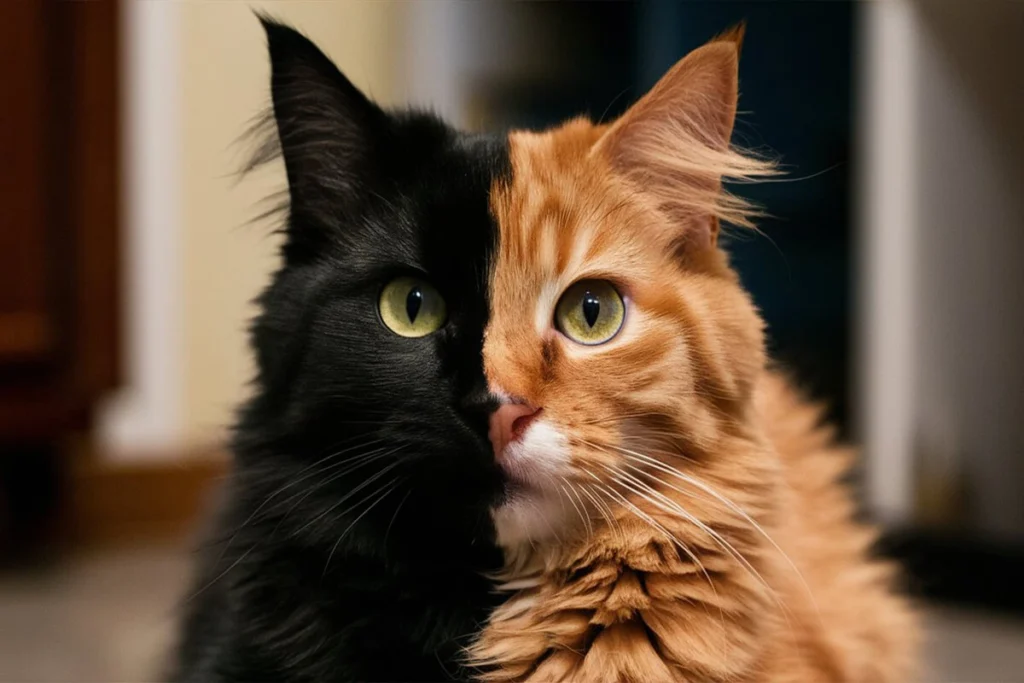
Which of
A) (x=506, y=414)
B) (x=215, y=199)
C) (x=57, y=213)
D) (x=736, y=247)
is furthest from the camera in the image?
(x=215, y=199)

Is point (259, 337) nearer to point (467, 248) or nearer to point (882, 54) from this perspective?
point (467, 248)

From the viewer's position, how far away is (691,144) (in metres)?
0.93

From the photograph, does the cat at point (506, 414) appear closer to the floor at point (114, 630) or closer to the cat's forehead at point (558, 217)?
the cat's forehead at point (558, 217)

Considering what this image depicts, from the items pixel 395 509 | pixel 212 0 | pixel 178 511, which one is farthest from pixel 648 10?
pixel 178 511

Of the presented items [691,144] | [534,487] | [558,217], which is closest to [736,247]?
[691,144]

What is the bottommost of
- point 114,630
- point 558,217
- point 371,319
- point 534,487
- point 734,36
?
point 114,630

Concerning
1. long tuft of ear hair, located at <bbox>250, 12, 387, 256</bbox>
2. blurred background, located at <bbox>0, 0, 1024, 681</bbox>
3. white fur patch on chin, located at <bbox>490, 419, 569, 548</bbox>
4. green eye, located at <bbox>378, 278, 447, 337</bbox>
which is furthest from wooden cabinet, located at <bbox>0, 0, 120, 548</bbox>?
white fur patch on chin, located at <bbox>490, 419, 569, 548</bbox>

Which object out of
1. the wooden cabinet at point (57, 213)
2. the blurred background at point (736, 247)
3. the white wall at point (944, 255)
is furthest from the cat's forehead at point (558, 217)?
the wooden cabinet at point (57, 213)

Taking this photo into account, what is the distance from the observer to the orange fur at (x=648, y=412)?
826 mm

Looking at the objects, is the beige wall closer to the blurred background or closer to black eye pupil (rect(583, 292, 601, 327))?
the blurred background

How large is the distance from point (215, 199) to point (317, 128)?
58.5 inches

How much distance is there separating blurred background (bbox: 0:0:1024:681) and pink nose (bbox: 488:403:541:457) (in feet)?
2.42

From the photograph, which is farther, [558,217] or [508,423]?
[558,217]

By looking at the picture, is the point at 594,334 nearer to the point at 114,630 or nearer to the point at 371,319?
the point at 371,319
